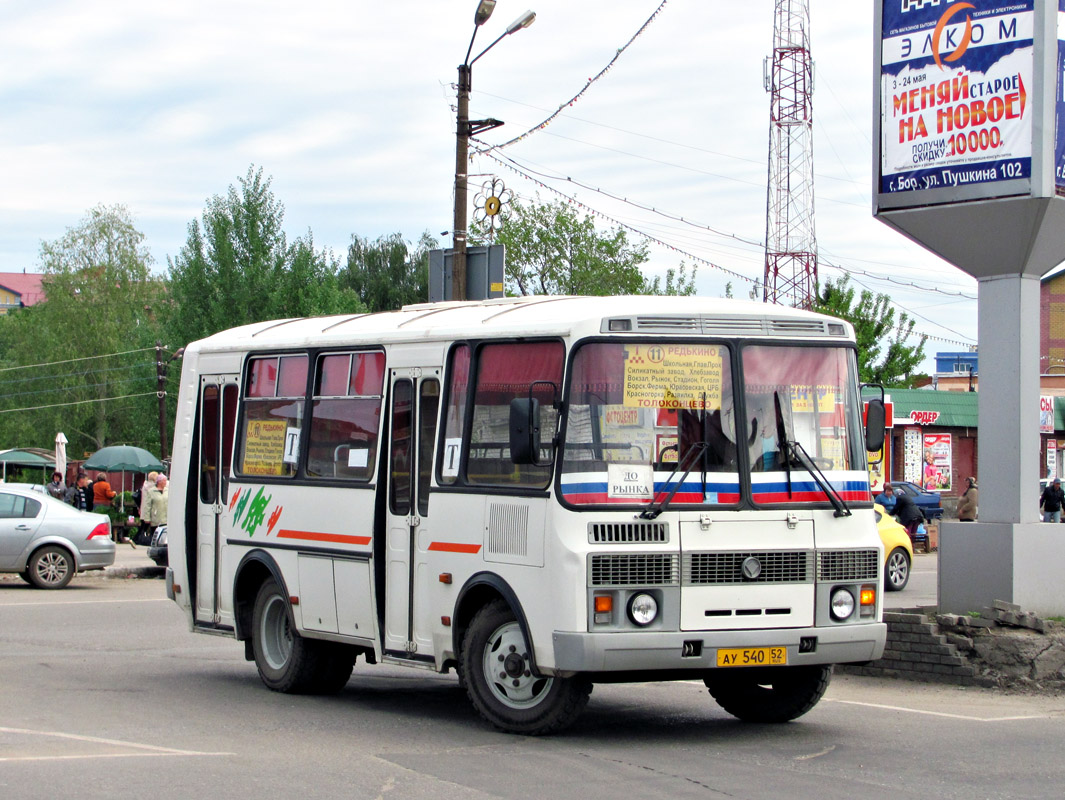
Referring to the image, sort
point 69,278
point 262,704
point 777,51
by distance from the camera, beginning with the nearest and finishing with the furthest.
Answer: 1. point 262,704
2. point 777,51
3. point 69,278

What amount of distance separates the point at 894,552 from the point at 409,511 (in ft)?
47.6

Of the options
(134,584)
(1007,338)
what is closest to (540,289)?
(134,584)

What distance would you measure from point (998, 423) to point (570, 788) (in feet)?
21.4

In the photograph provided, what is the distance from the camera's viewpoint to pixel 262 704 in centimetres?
1076

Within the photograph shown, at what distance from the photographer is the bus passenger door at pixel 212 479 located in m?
12.1

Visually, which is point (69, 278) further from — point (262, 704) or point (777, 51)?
point (262, 704)

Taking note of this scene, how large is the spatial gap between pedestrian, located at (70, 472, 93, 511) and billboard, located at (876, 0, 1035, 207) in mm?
23741

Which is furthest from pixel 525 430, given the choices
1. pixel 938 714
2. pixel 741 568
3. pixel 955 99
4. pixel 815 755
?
pixel 955 99

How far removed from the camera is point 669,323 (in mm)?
8867

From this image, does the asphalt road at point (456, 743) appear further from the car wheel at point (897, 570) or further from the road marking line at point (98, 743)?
the car wheel at point (897, 570)

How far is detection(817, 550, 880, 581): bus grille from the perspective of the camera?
894 centimetres

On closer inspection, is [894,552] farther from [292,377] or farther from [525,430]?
[525,430]

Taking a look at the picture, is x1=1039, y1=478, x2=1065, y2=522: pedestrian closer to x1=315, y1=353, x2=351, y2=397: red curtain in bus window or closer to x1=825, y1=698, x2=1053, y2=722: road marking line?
x1=825, y1=698, x2=1053, y2=722: road marking line

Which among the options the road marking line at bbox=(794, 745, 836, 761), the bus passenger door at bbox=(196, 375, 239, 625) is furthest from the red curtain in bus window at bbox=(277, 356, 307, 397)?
the road marking line at bbox=(794, 745, 836, 761)
